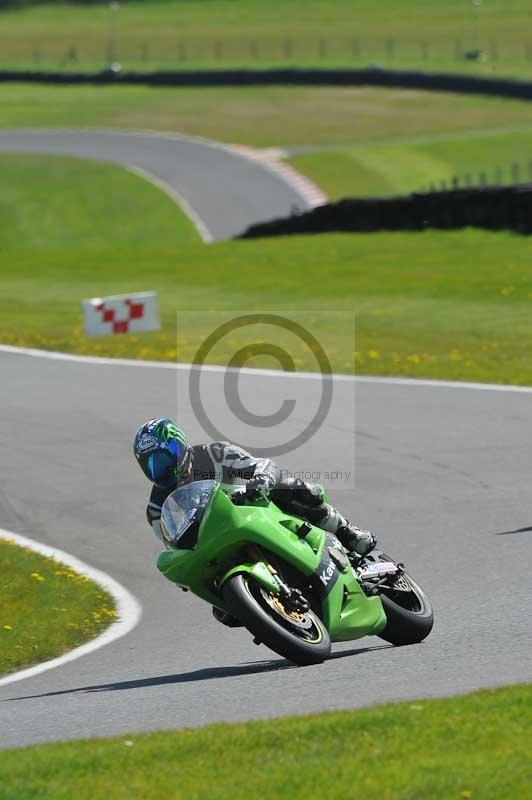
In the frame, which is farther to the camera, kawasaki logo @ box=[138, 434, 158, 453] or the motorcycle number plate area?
the motorcycle number plate area

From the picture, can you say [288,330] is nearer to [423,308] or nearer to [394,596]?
[423,308]

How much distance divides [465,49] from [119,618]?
96.9 metres

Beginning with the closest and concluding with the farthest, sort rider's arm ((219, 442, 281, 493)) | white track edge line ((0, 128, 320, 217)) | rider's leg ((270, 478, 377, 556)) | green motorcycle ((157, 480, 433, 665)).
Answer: green motorcycle ((157, 480, 433, 665)) → rider's arm ((219, 442, 281, 493)) → rider's leg ((270, 478, 377, 556)) → white track edge line ((0, 128, 320, 217))

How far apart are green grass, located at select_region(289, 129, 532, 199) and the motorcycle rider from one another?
47589 millimetres

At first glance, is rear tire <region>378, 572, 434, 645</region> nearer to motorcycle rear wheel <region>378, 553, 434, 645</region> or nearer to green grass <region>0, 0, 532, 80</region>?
motorcycle rear wheel <region>378, 553, 434, 645</region>

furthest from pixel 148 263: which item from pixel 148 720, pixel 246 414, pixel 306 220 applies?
pixel 148 720

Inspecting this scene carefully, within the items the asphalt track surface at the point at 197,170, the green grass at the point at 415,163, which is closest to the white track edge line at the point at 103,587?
the asphalt track surface at the point at 197,170

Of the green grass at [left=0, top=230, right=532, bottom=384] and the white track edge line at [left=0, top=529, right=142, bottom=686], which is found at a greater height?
the white track edge line at [left=0, top=529, right=142, bottom=686]

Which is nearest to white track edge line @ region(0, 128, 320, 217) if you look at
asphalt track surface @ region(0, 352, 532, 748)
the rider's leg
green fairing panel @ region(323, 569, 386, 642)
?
asphalt track surface @ region(0, 352, 532, 748)

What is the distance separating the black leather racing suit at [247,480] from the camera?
8.29 meters

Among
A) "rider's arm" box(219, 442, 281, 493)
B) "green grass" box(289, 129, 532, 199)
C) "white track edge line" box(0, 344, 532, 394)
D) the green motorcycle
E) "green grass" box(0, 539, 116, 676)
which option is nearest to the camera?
the green motorcycle

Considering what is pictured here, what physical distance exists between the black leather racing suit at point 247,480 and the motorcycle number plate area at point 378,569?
1.09 ft

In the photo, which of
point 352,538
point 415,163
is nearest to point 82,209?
point 415,163

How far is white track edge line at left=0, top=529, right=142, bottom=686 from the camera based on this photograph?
9.43m
